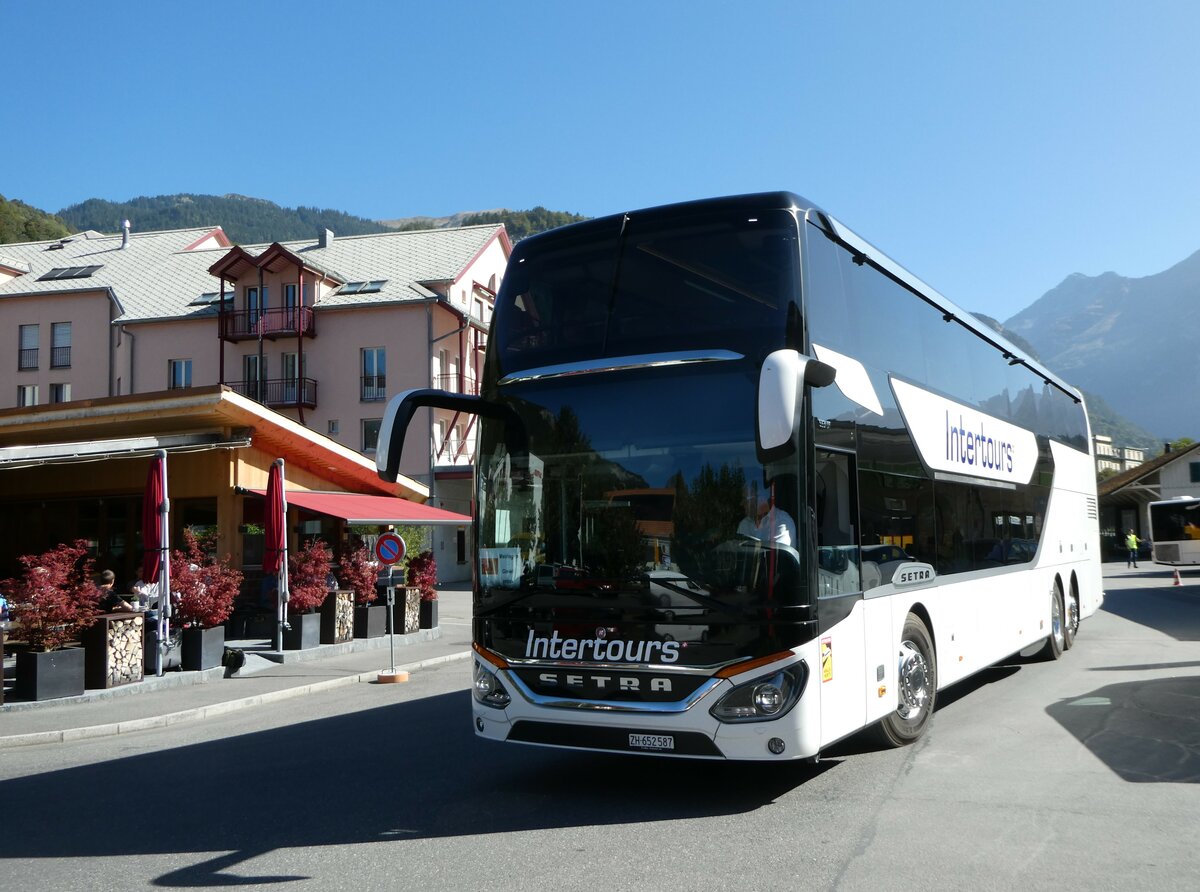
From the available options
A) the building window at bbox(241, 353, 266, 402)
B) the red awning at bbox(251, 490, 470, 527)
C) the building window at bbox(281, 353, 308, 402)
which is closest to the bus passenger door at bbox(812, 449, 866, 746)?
the red awning at bbox(251, 490, 470, 527)

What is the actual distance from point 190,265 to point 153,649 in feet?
139

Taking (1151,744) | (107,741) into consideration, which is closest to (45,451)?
(107,741)

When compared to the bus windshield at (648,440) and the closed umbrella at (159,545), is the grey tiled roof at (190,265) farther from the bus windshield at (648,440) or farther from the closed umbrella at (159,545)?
the bus windshield at (648,440)

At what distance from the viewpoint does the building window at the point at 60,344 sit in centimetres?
4812

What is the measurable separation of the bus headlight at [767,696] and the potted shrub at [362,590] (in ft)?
49.4

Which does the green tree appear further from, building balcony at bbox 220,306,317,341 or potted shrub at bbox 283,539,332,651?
potted shrub at bbox 283,539,332,651

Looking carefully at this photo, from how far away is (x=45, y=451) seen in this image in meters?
15.3

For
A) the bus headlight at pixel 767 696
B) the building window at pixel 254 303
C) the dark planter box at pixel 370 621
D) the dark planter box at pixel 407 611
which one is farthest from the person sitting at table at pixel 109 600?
the building window at pixel 254 303

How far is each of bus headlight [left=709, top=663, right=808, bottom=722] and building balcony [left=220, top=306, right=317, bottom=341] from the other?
41.0 meters

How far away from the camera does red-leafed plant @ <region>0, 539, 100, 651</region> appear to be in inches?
490

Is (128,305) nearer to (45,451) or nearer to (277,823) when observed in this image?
(45,451)

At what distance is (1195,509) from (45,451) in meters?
43.7

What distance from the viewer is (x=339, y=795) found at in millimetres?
7449

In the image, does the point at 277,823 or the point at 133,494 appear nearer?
the point at 277,823
